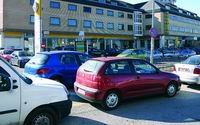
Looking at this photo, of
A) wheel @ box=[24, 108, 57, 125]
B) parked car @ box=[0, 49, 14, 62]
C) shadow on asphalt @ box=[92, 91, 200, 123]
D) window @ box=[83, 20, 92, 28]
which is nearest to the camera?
wheel @ box=[24, 108, 57, 125]

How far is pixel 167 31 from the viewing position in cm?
7081

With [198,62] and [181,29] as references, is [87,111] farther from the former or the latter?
[181,29]

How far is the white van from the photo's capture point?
5.14m

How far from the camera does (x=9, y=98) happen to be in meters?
5.17

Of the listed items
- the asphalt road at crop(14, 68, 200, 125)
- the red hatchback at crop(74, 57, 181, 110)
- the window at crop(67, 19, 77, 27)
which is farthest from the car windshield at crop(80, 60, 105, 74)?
the window at crop(67, 19, 77, 27)

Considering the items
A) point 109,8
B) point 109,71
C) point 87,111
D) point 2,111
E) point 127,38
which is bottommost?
point 87,111

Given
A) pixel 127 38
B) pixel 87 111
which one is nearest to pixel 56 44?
pixel 127 38

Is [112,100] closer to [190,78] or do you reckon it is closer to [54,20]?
[190,78]

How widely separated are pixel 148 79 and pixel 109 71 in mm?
1524

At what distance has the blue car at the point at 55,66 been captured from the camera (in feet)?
34.1

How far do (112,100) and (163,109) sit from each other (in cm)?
149

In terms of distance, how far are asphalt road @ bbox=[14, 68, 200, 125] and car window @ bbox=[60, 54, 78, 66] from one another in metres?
1.80

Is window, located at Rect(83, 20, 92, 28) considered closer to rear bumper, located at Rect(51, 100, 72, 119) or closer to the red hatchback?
the red hatchback

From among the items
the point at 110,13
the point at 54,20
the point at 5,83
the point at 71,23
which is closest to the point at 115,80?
the point at 5,83
